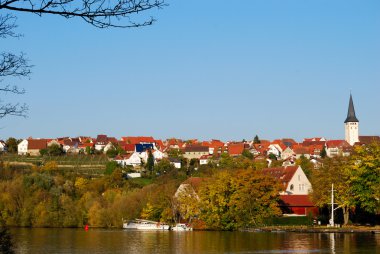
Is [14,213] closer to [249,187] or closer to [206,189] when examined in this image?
[206,189]

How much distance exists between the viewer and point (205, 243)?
135 feet

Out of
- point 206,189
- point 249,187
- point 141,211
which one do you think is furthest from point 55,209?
point 249,187

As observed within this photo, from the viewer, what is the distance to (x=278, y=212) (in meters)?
54.0

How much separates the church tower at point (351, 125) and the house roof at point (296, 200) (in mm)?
84300

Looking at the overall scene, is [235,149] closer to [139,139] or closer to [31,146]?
[139,139]

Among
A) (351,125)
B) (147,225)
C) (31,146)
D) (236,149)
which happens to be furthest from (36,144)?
(147,225)

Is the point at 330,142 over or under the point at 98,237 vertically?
over

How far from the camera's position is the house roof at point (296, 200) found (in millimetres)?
59531

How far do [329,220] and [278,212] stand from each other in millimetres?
4037

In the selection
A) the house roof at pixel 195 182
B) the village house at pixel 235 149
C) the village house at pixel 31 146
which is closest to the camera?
the house roof at pixel 195 182

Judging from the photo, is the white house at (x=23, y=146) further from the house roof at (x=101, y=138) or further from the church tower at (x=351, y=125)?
the church tower at (x=351, y=125)

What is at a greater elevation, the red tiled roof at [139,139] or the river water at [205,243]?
the red tiled roof at [139,139]

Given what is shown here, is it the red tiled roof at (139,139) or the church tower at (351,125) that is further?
the red tiled roof at (139,139)

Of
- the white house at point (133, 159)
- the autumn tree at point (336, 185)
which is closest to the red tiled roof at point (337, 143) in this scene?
the white house at point (133, 159)
